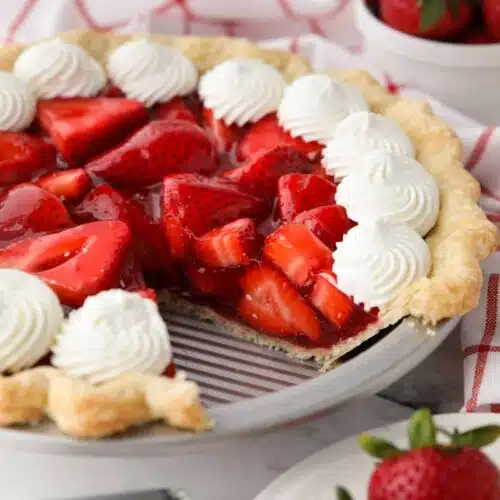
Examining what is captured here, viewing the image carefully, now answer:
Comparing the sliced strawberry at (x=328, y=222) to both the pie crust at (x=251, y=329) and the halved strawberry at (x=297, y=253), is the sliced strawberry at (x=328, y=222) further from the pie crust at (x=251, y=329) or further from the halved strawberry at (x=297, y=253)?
the pie crust at (x=251, y=329)

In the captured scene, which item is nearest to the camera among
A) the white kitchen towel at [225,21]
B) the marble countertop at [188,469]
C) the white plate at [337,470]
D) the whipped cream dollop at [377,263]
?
the white plate at [337,470]

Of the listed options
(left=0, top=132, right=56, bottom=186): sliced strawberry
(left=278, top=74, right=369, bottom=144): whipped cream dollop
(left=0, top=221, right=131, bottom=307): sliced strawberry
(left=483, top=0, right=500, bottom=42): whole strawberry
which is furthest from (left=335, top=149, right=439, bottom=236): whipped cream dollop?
(left=483, top=0, right=500, bottom=42): whole strawberry

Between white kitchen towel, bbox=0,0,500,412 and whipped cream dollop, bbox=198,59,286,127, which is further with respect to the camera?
white kitchen towel, bbox=0,0,500,412

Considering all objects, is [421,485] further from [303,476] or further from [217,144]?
[217,144]

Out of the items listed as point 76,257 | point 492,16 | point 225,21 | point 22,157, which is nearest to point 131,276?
point 76,257

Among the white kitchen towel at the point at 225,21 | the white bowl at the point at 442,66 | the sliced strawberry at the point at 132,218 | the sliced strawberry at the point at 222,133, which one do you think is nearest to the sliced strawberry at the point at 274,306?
the sliced strawberry at the point at 132,218

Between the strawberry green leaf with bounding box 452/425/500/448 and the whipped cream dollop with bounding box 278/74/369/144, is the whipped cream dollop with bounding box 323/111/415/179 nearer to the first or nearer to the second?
the whipped cream dollop with bounding box 278/74/369/144
